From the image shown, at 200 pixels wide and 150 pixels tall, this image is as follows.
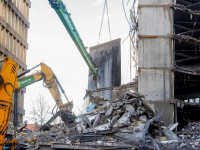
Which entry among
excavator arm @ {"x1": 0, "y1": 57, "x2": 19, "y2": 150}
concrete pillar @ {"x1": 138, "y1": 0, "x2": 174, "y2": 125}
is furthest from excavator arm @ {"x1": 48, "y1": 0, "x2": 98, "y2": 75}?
excavator arm @ {"x1": 0, "y1": 57, "x2": 19, "y2": 150}

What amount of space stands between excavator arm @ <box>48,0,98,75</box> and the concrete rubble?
7.38 meters

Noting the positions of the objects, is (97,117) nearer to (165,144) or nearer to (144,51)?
(165,144)

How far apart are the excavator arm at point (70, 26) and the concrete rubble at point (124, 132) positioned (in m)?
7.38

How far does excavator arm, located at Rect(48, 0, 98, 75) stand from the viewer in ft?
59.6

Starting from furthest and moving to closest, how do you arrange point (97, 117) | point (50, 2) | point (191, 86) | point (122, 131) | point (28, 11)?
point (28, 11)
point (191, 86)
point (50, 2)
point (97, 117)
point (122, 131)

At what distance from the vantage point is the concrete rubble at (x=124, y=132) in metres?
10.3

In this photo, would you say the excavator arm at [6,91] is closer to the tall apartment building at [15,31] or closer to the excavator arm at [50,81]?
the excavator arm at [50,81]

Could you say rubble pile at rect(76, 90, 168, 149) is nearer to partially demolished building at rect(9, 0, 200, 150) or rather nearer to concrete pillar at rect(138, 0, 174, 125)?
partially demolished building at rect(9, 0, 200, 150)

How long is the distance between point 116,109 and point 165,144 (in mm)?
3940

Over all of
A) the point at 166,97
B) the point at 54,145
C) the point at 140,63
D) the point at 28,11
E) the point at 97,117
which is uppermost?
the point at 28,11

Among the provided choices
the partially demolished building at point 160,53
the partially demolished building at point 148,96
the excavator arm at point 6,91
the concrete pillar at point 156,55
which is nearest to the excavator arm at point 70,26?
the partially demolished building at point 148,96

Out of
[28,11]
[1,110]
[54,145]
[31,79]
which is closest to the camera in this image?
[1,110]

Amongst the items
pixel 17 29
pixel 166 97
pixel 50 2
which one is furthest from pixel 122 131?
pixel 17 29

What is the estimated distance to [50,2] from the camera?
58.4ft
